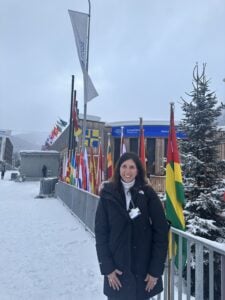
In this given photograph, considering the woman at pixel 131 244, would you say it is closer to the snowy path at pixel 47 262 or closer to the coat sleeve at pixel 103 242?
Result: the coat sleeve at pixel 103 242

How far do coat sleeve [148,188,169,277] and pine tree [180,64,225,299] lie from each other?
566cm

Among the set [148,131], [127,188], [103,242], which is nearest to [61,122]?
[148,131]

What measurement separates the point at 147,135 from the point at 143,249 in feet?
87.8

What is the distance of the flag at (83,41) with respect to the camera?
13.8m

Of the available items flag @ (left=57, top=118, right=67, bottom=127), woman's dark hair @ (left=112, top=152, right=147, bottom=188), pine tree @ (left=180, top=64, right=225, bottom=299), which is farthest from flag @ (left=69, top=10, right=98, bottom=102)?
flag @ (left=57, top=118, right=67, bottom=127)

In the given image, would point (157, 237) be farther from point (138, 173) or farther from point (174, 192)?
point (174, 192)

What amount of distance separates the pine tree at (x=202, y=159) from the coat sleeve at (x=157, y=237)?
18.6ft

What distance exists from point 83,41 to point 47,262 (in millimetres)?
10289

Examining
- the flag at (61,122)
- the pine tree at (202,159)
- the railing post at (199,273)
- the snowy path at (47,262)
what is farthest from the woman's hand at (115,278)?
the flag at (61,122)

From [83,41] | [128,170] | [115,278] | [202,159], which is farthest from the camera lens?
[83,41]

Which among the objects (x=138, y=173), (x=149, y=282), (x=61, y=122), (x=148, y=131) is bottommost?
(x=149, y=282)

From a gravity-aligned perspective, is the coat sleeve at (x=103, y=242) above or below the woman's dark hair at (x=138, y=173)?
below

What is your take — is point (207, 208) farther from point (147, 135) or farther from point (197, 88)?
point (147, 135)

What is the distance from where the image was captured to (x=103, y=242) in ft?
9.64
